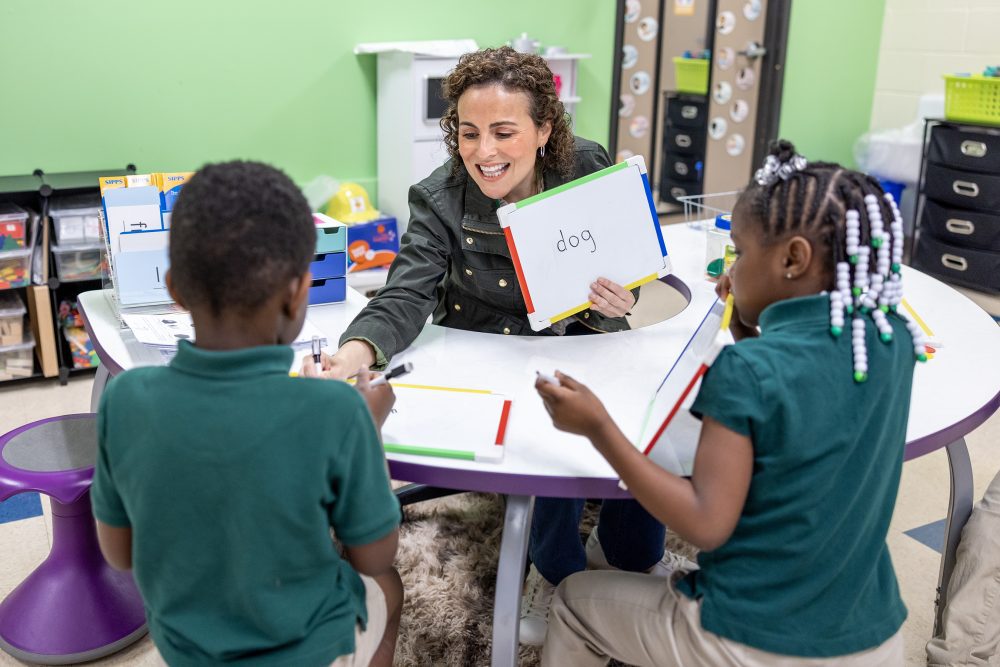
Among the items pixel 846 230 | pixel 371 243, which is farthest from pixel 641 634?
pixel 371 243

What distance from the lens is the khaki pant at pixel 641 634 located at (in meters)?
1.14

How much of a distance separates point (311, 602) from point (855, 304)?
2.36 ft

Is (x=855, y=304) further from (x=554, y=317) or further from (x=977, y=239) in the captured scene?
(x=977, y=239)

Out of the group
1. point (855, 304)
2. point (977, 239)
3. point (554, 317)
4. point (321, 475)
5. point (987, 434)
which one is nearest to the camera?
point (321, 475)

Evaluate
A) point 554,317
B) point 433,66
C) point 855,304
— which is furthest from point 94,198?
point 855,304

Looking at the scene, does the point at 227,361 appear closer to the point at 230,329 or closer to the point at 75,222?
the point at 230,329

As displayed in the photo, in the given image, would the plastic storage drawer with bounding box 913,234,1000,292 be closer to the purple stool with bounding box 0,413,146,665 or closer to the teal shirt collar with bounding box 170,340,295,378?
the purple stool with bounding box 0,413,146,665

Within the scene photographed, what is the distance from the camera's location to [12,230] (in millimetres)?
2879

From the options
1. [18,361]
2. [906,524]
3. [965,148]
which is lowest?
[906,524]

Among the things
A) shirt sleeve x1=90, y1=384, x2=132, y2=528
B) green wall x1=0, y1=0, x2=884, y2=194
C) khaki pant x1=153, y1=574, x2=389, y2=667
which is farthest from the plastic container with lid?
green wall x1=0, y1=0, x2=884, y2=194

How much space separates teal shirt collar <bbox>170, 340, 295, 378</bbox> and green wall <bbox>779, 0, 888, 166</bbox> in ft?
14.8

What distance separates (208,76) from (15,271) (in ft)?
3.38

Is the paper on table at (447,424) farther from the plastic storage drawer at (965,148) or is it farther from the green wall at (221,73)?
A: the plastic storage drawer at (965,148)

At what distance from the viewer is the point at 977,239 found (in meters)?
3.95
